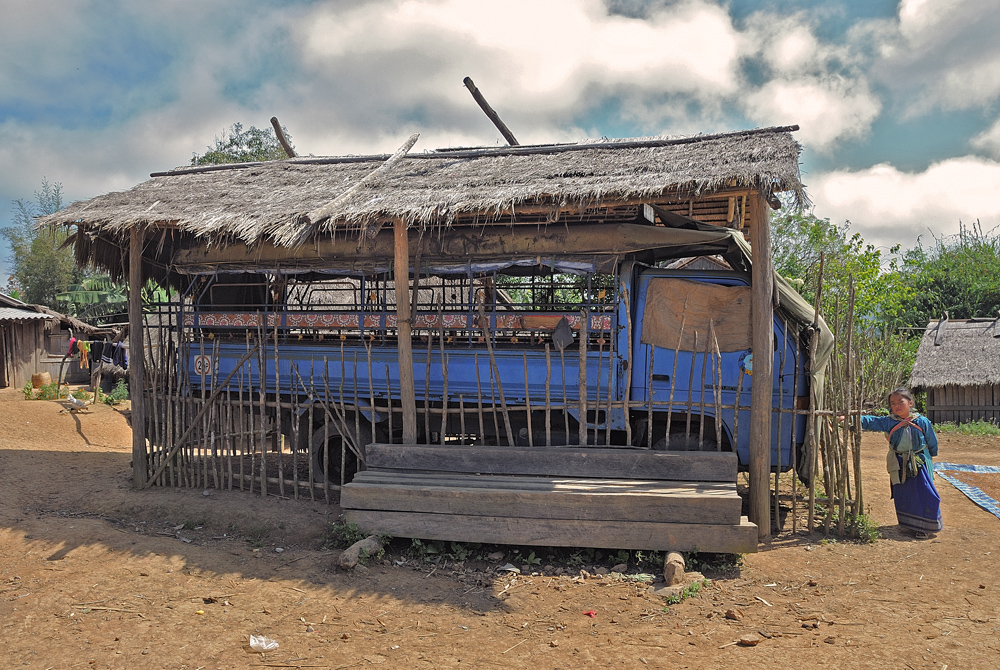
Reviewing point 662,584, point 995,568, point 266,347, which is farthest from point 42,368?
point 995,568

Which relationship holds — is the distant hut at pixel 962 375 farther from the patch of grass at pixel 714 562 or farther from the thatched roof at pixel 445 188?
the patch of grass at pixel 714 562

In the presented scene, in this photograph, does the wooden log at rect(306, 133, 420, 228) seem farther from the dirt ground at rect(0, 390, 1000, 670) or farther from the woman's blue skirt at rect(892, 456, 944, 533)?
the woman's blue skirt at rect(892, 456, 944, 533)

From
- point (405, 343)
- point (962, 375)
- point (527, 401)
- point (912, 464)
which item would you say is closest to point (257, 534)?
point (405, 343)

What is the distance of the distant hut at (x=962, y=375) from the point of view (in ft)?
49.5

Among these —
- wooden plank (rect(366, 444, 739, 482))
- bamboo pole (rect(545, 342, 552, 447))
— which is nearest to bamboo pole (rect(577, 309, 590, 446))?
wooden plank (rect(366, 444, 739, 482))

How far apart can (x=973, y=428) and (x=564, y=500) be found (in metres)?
13.4

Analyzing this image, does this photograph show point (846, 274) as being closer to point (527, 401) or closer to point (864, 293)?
point (864, 293)

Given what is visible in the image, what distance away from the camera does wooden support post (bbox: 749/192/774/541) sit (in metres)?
5.37

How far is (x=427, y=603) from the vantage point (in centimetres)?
442

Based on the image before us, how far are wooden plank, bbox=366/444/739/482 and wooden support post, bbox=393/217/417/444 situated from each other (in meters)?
0.24

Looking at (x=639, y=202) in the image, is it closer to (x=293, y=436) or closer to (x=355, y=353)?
(x=355, y=353)

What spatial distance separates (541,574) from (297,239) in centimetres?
367

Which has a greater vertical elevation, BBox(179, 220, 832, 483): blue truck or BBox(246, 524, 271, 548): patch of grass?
BBox(179, 220, 832, 483): blue truck

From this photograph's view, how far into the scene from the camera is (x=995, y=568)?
4785mm
